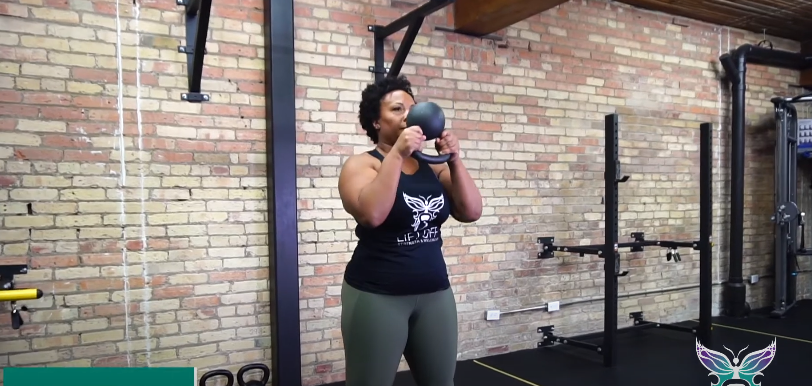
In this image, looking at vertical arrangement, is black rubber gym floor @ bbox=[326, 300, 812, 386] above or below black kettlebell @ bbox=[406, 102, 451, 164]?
below

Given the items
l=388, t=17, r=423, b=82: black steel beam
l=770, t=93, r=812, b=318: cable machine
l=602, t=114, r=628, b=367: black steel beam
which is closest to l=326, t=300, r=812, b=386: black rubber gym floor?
l=602, t=114, r=628, b=367: black steel beam

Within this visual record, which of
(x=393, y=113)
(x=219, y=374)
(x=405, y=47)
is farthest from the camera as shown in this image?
(x=405, y=47)

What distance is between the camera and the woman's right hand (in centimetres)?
147

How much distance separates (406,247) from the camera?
1.56 m

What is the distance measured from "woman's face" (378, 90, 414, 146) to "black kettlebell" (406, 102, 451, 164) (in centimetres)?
12

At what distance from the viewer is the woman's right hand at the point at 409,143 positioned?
1472 millimetres

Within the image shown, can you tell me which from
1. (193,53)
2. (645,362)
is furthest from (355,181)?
(645,362)

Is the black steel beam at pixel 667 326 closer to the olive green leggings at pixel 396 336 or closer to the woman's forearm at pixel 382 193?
the olive green leggings at pixel 396 336

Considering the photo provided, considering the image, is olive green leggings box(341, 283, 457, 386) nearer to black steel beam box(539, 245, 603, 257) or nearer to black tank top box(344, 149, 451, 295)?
black tank top box(344, 149, 451, 295)

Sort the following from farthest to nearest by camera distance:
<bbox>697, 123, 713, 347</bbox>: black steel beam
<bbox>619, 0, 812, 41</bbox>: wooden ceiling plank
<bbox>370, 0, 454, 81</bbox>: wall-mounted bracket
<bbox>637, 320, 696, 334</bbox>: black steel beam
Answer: <bbox>619, 0, 812, 41</bbox>: wooden ceiling plank < <bbox>637, 320, 696, 334</bbox>: black steel beam < <bbox>697, 123, 713, 347</bbox>: black steel beam < <bbox>370, 0, 454, 81</bbox>: wall-mounted bracket

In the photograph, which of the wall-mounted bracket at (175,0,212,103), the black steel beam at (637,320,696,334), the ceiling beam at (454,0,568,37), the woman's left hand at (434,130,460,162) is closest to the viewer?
the woman's left hand at (434,130,460,162)

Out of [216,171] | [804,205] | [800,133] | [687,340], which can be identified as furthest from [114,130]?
[804,205]

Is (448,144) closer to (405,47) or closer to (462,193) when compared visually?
(462,193)

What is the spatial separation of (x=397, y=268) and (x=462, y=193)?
32cm
